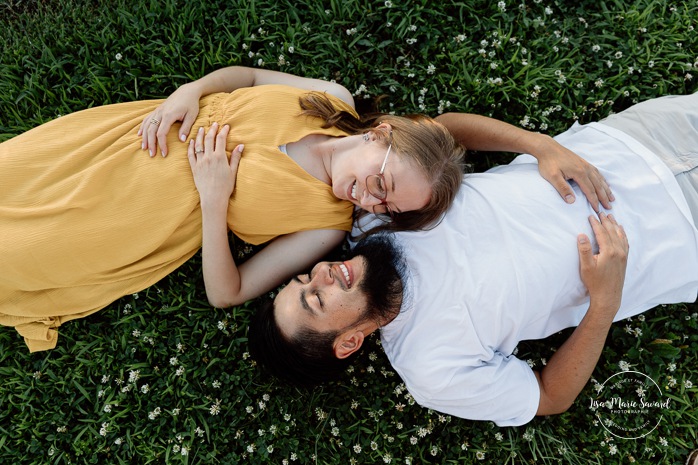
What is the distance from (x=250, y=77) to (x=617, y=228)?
2.49 meters

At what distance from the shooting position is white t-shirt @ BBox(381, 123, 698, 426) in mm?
2781

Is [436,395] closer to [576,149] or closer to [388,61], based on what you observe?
[576,149]

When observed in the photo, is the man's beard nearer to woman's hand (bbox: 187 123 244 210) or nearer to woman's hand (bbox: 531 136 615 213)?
woman's hand (bbox: 187 123 244 210)

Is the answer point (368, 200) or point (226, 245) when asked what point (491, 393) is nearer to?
point (368, 200)

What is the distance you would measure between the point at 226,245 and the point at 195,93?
97 centimetres

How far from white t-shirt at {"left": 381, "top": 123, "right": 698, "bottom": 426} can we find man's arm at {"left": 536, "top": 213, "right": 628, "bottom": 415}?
0.09 m

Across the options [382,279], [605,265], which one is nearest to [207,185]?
[382,279]

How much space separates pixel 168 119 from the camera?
9.72 ft

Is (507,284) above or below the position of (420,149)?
below

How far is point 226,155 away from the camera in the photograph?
2951 mm

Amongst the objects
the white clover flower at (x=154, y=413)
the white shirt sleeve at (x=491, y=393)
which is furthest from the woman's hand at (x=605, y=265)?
the white clover flower at (x=154, y=413)

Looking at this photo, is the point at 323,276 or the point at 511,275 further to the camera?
the point at 511,275

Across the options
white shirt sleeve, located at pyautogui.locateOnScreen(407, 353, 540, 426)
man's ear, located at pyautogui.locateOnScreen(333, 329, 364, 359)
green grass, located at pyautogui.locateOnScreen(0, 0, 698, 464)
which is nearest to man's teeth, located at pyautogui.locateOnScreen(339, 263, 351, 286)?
man's ear, located at pyautogui.locateOnScreen(333, 329, 364, 359)

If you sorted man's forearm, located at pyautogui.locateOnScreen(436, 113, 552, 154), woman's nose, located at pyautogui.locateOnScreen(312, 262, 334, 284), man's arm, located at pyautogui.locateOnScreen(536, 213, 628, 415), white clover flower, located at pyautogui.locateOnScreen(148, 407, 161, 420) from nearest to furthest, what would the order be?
woman's nose, located at pyautogui.locateOnScreen(312, 262, 334, 284)
man's arm, located at pyautogui.locateOnScreen(536, 213, 628, 415)
man's forearm, located at pyautogui.locateOnScreen(436, 113, 552, 154)
white clover flower, located at pyautogui.locateOnScreen(148, 407, 161, 420)
